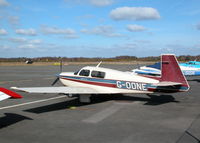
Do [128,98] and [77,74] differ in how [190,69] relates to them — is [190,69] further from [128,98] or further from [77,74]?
[77,74]

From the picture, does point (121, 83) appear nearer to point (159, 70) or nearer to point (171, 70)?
point (171, 70)

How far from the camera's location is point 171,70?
1045cm

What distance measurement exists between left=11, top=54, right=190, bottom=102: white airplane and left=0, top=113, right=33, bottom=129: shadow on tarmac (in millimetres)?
1131

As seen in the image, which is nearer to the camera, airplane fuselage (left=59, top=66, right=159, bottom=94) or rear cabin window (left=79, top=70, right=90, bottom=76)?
airplane fuselage (left=59, top=66, right=159, bottom=94)

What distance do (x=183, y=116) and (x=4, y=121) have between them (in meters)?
6.31

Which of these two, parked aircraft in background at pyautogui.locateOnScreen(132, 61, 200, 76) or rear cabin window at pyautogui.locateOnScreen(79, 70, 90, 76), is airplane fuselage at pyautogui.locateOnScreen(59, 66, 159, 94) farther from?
parked aircraft in background at pyautogui.locateOnScreen(132, 61, 200, 76)

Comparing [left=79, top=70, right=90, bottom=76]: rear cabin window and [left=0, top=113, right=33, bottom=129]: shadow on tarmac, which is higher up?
[left=79, top=70, right=90, bottom=76]: rear cabin window

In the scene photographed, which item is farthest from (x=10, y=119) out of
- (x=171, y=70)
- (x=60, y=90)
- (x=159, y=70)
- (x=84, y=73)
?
(x=159, y=70)

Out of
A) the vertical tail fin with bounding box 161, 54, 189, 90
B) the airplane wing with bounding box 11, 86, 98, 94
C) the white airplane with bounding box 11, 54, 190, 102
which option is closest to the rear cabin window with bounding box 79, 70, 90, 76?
the white airplane with bounding box 11, 54, 190, 102

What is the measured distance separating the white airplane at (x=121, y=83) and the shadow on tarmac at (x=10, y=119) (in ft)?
3.71

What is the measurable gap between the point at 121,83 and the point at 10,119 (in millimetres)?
5171

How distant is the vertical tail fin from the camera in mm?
10328

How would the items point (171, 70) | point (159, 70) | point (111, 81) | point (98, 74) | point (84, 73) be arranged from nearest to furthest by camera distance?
point (171, 70) → point (111, 81) → point (98, 74) → point (84, 73) → point (159, 70)

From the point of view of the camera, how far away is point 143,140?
6047mm
